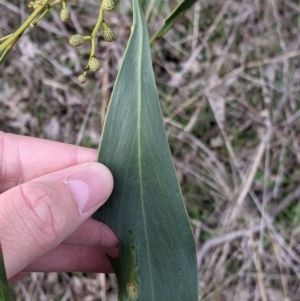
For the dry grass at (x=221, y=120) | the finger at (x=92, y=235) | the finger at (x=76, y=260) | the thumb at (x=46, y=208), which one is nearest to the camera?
the thumb at (x=46, y=208)

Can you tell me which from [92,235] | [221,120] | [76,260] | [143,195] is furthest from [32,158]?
[221,120]

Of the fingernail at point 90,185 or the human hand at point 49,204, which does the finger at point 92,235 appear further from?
the fingernail at point 90,185

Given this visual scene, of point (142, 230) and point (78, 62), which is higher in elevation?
point (78, 62)

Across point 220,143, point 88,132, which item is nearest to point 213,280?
point 220,143

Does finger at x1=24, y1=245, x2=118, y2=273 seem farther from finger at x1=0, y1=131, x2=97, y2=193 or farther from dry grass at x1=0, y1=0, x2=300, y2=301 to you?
dry grass at x1=0, y1=0, x2=300, y2=301

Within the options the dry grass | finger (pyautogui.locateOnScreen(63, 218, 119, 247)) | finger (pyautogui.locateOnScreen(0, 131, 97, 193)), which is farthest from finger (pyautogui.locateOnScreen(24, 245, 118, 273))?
the dry grass


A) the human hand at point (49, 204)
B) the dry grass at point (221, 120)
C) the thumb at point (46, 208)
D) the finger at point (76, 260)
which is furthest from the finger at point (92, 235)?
the dry grass at point (221, 120)

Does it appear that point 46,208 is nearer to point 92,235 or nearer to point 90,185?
point 90,185

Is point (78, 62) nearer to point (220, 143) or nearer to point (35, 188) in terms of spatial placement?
Result: point (220, 143)
